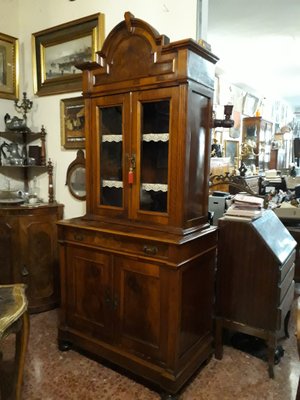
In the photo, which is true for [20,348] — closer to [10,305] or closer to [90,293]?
[10,305]

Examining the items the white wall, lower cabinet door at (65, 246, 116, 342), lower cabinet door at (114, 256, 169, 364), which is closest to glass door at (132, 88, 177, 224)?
lower cabinet door at (114, 256, 169, 364)

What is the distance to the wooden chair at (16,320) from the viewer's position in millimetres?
1314

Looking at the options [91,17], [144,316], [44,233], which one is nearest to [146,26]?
[91,17]

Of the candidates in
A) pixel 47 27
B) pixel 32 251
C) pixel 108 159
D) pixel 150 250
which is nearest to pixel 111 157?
pixel 108 159

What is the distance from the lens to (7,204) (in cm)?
270

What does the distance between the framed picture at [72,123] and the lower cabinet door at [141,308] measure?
4.06ft

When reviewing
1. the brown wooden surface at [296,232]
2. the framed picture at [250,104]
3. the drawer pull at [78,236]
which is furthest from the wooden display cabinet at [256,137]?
the drawer pull at [78,236]

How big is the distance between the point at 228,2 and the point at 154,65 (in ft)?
6.11

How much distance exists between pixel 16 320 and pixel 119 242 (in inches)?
27.5

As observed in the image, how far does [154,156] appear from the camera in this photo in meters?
1.90

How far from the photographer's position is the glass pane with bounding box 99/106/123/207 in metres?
2.01

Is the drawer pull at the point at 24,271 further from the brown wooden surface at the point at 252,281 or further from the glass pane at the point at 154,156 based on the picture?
the brown wooden surface at the point at 252,281

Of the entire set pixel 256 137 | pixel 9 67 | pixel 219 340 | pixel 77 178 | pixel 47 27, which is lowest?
pixel 219 340

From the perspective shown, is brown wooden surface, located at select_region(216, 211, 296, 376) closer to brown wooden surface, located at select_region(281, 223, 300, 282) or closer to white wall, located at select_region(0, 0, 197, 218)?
brown wooden surface, located at select_region(281, 223, 300, 282)
